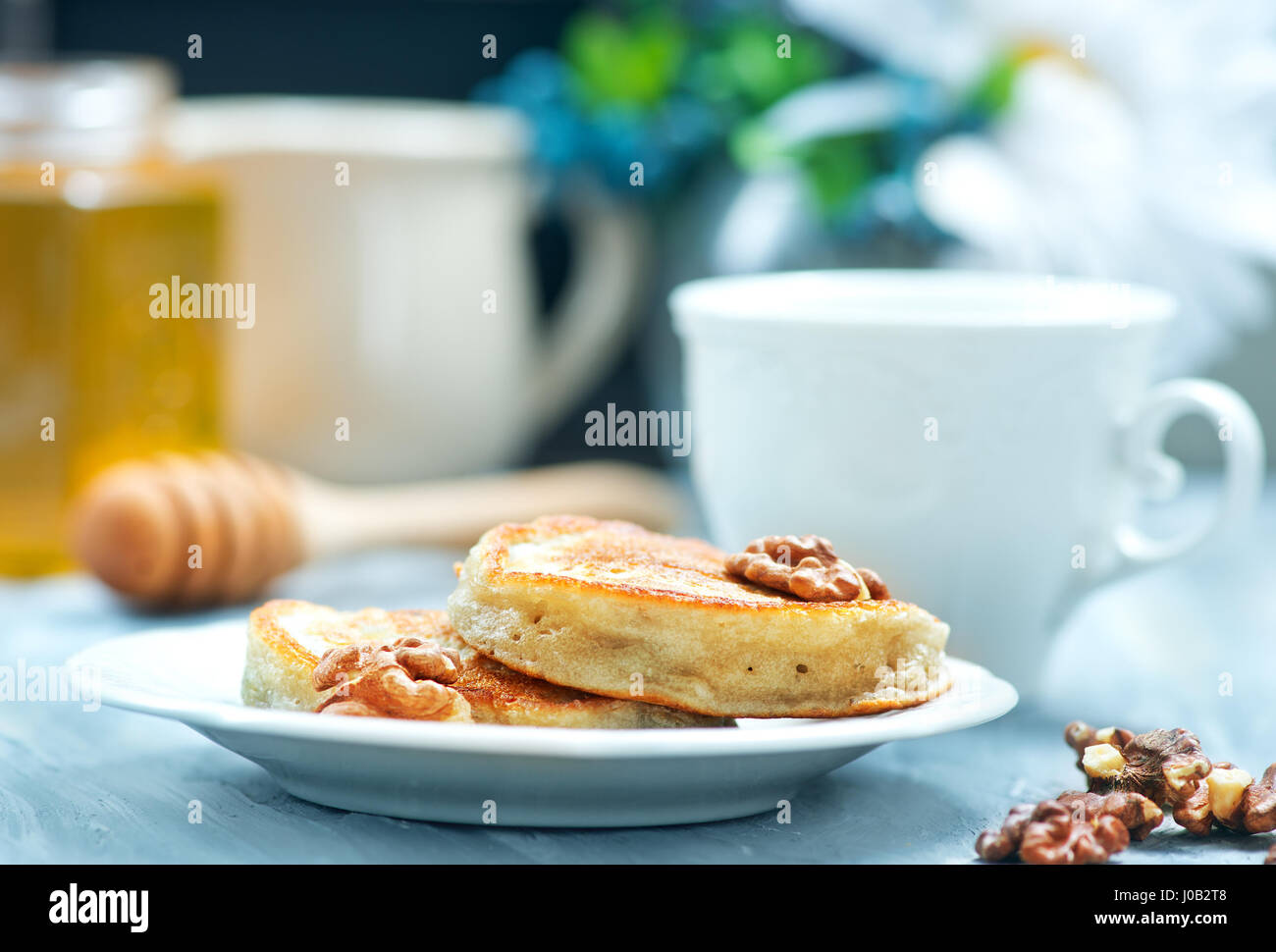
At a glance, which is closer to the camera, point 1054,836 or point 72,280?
point 1054,836

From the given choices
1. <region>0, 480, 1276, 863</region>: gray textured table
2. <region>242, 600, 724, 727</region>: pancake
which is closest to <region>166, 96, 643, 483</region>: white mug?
<region>0, 480, 1276, 863</region>: gray textured table

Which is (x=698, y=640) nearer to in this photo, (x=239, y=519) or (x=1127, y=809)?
(x=1127, y=809)

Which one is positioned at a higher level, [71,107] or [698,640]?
[71,107]

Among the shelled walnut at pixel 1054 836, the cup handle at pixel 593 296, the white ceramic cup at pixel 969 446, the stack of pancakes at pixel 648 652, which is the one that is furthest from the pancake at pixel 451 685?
the cup handle at pixel 593 296

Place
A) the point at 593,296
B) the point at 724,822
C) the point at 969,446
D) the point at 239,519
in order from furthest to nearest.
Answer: the point at 593,296
the point at 239,519
the point at 969,446
the point at 724,822

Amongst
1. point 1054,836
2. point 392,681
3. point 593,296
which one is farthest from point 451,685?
point 593,296
